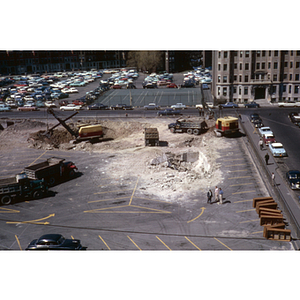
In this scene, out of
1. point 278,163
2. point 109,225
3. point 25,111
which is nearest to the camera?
point 109,225

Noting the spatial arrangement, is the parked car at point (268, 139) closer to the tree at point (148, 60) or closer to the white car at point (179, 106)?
the white car at point (179, 106)

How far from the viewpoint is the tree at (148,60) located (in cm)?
16325

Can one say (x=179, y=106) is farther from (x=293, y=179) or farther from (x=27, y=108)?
(x=293, y=179)

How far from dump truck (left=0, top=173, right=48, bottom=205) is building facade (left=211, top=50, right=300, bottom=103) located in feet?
219

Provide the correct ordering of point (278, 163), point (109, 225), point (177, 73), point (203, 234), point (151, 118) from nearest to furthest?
point (203, 234), point (109, 225), point (278, 163), point (151, 118), point (177, 73)

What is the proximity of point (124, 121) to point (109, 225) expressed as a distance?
46652 mm

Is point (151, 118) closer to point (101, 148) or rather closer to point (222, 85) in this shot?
point (101, 148)

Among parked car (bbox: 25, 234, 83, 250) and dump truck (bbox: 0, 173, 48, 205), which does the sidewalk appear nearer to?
parked car (bbox: 25, 234, 83, 250)

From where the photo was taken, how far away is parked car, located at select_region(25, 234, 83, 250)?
35.4 metres

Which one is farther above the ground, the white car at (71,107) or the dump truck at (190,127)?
the white car at (71,107)

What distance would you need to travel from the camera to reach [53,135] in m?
76.5

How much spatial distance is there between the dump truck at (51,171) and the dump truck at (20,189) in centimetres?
171

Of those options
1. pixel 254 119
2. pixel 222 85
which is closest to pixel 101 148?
pixel 254 119

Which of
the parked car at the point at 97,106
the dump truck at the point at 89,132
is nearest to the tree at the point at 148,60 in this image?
the parked car at the point at 97,106
